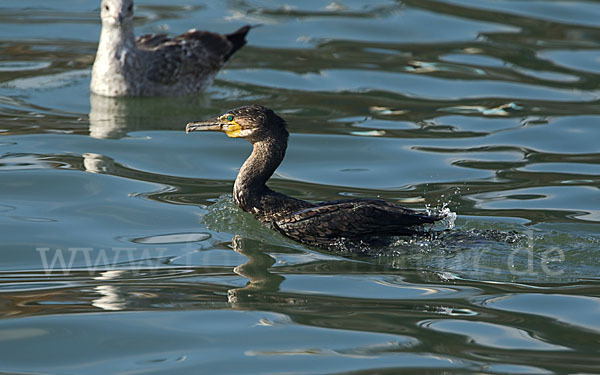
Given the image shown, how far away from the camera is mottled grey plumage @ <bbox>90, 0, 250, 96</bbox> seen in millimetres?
12672

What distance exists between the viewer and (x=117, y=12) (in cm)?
1262

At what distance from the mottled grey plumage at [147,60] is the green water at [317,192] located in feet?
0.79

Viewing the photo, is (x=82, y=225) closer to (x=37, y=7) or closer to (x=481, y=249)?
(x=481, y=249)

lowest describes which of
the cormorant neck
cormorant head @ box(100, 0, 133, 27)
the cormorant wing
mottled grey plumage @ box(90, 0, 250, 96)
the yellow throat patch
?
the cormorant wing

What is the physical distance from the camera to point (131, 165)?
33.5ft

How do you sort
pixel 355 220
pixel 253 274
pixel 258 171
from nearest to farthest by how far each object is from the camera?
pixel 253 274 < pixel 355 220 < pixel 258 171

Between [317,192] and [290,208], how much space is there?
1.26 m

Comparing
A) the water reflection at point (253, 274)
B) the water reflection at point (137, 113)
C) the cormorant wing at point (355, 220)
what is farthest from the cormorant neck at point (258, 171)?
the water reflection at point (137, 113)

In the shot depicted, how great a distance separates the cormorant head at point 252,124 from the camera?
28.6 feet

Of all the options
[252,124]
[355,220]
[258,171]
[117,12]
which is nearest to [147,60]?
[117,12]

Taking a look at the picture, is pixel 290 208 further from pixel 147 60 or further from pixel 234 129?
pixel 147 60

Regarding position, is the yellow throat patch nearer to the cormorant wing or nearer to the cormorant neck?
the cormorant neck

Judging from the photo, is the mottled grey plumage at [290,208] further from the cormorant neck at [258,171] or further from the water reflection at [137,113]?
the water reflection at [137,113]

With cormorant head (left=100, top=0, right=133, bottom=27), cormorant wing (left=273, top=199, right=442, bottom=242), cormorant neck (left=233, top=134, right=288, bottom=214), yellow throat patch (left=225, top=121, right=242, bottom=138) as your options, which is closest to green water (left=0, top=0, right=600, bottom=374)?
cormorant wing (left=273, top=199, right=442, bottom=242)
